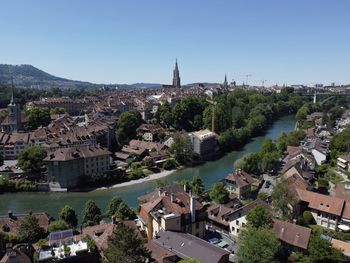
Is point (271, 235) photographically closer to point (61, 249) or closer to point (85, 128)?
point (61, 249)

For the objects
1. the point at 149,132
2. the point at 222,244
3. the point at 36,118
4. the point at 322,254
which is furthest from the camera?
the point at 36,118

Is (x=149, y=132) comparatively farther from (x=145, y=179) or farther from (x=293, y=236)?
(x=293, y=236)

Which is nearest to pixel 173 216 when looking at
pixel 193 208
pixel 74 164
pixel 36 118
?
pixel 193 208

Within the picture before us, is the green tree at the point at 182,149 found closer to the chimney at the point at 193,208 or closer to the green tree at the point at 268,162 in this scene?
the green tree at the point at 268,162

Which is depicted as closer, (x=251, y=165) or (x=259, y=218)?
(x=259, y=218)

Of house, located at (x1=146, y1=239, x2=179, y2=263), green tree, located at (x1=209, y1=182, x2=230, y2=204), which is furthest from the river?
house, located at (x1=146, y1=239, x2=179, y2=263)

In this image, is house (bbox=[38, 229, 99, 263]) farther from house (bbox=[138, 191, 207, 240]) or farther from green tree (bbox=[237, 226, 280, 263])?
green tree (bbox=[237, 226, 280, 263])

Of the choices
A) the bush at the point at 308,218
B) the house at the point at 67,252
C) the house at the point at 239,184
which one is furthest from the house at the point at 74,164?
the bush at the point at 308,218
